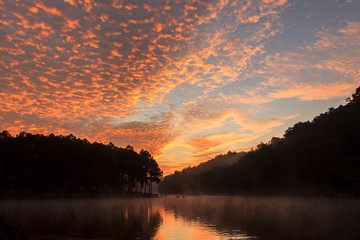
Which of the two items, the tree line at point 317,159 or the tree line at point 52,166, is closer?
the tree line at point 317,159

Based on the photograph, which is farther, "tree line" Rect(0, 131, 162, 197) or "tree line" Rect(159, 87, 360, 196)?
"tree line" Rect(0, 131, 162, 197)

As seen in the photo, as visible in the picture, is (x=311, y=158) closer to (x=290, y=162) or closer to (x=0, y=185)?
(x=290, y=162)

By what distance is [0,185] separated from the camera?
9269cm

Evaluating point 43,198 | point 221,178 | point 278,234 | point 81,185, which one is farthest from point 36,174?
point 221,178

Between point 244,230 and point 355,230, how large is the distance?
907 centimetres

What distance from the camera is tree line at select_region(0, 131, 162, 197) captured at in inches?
3649

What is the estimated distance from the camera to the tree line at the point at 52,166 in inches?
3649

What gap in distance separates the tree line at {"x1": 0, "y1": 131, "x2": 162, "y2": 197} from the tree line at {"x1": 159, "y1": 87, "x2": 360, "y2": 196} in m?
69.8

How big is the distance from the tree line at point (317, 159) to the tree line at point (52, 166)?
6979cm

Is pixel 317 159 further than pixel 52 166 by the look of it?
No

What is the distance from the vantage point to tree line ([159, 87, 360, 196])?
84.6 m

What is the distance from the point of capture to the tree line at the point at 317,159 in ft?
277

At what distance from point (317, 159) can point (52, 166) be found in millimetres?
89982

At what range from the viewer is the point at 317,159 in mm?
94000
